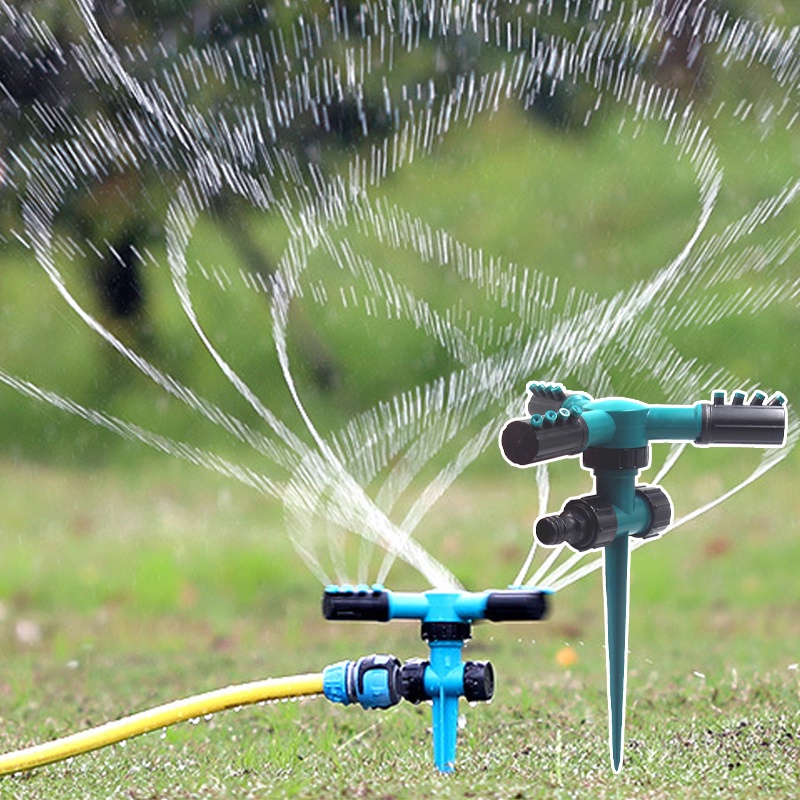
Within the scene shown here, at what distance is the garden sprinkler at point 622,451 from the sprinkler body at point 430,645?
16 centimetres

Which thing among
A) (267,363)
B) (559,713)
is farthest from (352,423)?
(559,713)

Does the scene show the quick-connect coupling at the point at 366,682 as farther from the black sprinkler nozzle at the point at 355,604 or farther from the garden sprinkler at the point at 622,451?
the garden sprinkler at the point at 622,451

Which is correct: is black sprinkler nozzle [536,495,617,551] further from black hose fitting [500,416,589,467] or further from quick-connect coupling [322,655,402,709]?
quick-connect coupling [322,655,402,709]

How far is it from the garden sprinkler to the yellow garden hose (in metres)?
0.61

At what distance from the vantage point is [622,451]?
10.6ft

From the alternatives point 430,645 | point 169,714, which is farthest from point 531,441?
point 169,714

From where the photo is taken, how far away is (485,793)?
11.2 ft

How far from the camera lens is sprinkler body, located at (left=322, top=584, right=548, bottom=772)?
3.10 metres

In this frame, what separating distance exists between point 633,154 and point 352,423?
6.86ft

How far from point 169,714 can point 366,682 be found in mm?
469

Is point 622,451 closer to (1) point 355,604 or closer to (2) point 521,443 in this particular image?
(2) point 521,443

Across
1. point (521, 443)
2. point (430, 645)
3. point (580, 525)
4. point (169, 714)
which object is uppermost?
point (521, 443)

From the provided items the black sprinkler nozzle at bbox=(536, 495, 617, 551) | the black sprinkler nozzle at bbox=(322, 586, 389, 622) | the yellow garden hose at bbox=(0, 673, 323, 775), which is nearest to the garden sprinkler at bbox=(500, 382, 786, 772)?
the black sprinkler nozzle at bbox=(536, 495, 617, 551)

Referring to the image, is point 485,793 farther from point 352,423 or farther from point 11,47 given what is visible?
point 11,47
